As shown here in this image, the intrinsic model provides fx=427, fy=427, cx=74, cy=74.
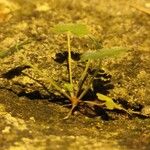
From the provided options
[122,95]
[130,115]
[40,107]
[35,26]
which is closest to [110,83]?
[122,95]

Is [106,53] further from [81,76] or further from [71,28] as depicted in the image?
[81,76]

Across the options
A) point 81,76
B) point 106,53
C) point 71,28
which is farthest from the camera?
point 81,76

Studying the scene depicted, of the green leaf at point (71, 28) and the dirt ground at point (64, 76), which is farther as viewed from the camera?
the green leaf at point (71, 28)

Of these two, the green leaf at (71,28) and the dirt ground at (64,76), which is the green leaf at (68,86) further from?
the green leaf at (71,28)

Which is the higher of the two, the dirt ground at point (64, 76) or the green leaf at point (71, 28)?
the green leaf at point (71, 28)

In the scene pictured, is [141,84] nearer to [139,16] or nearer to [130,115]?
[130,115]

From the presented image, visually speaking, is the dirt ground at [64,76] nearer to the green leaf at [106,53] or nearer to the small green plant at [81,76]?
the small green plant at [81,76]

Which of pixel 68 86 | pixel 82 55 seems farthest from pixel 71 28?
pixel 68 86

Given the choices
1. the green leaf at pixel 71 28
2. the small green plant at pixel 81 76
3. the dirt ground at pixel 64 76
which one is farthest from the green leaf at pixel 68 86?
the green leaf at pixel 71 28

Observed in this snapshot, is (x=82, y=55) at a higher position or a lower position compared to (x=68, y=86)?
higher
